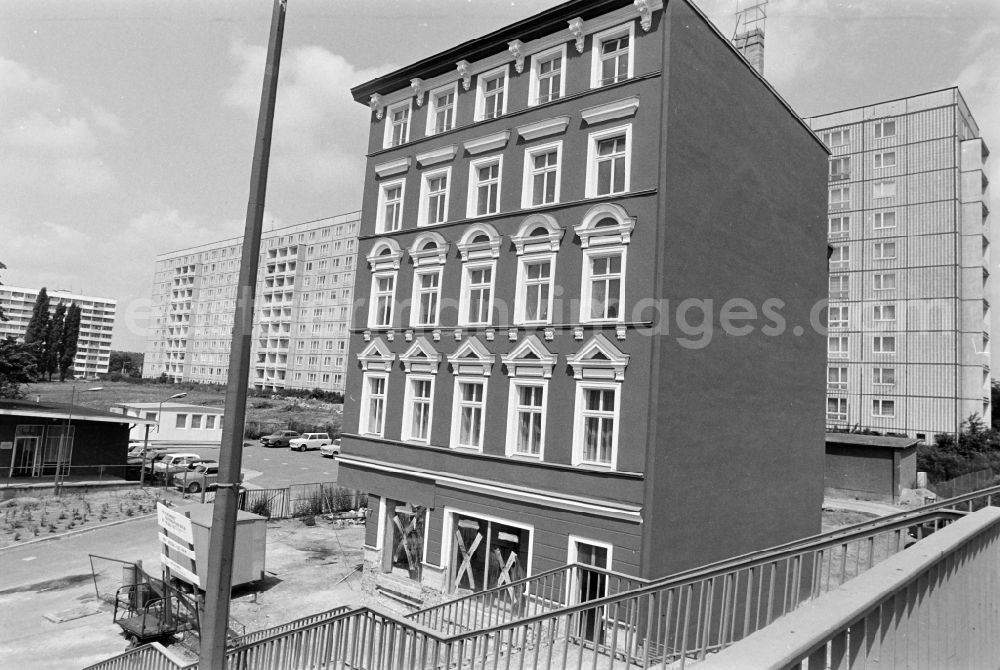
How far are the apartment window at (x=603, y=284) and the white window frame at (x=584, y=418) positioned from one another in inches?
67.2

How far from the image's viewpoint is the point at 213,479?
4297cm

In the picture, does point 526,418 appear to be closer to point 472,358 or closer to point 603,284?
point 472,358

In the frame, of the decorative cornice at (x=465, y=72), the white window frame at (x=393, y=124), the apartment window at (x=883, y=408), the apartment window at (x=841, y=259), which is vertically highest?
the apartment window at (x=841, y=259)

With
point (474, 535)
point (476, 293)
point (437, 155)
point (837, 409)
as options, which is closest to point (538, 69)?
point (437, 155)

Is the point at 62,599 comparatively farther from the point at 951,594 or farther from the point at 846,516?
the point at 846,516

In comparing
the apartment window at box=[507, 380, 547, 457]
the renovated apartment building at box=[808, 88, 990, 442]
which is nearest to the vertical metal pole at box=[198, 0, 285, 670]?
the apartment window at box=[507, 380, 547, 457]

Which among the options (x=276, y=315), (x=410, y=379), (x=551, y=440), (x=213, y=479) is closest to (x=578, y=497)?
(x=551, y=440)

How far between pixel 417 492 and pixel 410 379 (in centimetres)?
360

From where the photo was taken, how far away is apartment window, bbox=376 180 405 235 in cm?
2322

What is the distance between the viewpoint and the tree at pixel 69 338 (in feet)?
399

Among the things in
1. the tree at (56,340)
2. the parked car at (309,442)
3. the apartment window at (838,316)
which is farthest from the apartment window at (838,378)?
the tree at (56,340)

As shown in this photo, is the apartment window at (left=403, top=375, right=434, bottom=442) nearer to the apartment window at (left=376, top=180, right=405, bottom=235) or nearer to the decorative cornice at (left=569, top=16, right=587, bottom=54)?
the apartment window at (left=376, top=180, right=405, bottom=235)

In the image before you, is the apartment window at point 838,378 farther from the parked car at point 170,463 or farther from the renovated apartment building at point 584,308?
the parked car at point 170,463

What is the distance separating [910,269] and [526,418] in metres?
42.6
